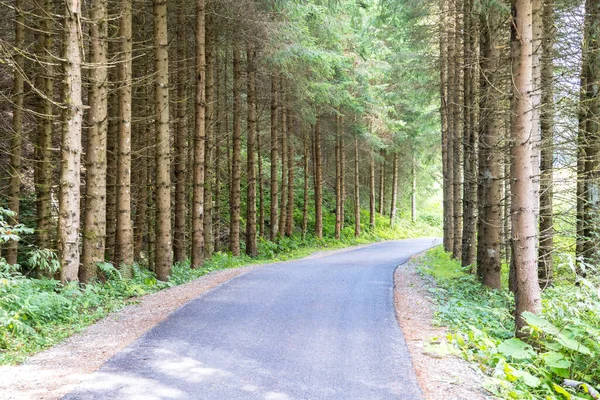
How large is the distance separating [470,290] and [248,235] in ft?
33.8

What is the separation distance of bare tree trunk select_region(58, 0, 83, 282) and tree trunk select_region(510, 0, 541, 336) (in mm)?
7238

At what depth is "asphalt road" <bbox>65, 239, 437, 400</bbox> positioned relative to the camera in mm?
5035

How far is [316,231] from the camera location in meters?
26.9

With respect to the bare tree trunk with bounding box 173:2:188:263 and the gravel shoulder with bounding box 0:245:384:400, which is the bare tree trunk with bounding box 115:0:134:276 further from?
the bare tree trunk with bounding box 173:2:188:263

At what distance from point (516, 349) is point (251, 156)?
45.8ft

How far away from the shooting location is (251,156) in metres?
18.6

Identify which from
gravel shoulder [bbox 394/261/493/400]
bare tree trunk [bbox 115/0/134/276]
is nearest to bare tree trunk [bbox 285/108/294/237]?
bare tree trunk [bbox 115/0/134/276]

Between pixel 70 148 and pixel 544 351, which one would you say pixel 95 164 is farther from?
pixel 544 351

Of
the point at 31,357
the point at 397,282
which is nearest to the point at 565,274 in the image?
the point at 397,282

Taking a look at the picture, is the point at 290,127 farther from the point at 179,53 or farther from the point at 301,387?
the point at 301,387

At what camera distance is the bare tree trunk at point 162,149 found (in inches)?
465

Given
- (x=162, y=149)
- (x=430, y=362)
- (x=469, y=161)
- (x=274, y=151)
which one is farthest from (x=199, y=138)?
(x=430, y=362)

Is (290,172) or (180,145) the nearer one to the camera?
(180,145)

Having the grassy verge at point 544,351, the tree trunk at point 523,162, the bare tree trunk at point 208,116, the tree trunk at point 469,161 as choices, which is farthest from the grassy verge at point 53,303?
the tree trunk at point 469,161
